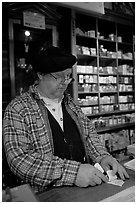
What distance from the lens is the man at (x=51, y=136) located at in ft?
2.82

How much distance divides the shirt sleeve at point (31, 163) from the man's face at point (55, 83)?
299 millimetres

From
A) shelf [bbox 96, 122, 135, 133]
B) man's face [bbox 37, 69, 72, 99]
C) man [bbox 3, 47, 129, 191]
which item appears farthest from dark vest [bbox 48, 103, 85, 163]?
shelf [bbox 96, 122, 135, 133]

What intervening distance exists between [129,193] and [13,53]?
1834mm

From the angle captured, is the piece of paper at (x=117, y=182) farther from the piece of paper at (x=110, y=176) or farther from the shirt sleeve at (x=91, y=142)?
the shirt sleeve at (x=91, y=142)

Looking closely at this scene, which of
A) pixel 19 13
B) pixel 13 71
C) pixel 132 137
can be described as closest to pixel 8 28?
pixel 19 13

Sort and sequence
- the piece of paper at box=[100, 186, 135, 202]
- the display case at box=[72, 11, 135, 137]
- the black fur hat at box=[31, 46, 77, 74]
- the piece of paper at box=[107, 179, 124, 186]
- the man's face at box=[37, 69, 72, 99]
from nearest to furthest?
the piece of paper at box=[100, 186, 135, 202]
the piece of paper at box=[107, 179, 124, 186]
the black fur hat at box=[31, 46, 77, 74]
the man's face at box=[37, 69, 72, 99]
the display case at box=[72, 11, 135, 137]

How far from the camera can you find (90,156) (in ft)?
3.79

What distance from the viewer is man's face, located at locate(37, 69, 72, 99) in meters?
1.17

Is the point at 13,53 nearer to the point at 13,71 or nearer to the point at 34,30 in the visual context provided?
the point at 13,71

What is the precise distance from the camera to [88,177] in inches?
32.8

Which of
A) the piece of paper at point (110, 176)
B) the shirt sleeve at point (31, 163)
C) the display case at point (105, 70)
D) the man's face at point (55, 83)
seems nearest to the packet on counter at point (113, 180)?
the piece of paper at point (110, 176)

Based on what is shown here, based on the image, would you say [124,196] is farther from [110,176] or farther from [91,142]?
[91,142]

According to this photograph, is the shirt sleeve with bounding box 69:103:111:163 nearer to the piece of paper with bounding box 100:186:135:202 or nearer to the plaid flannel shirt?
→ the plaid flannel shirt

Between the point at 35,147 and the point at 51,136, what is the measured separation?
0.35 ft
